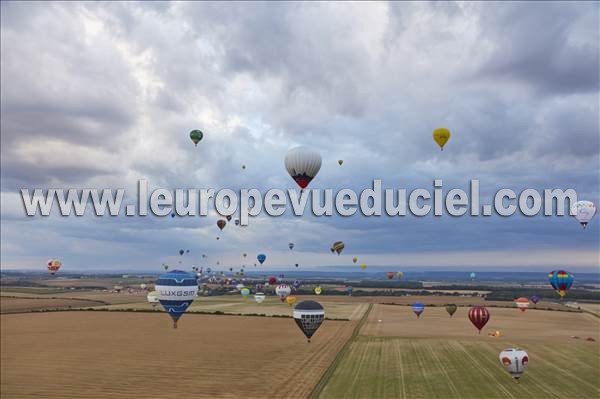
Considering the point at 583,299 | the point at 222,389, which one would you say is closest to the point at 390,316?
the point at 222,389

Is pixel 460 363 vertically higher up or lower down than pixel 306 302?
lower down

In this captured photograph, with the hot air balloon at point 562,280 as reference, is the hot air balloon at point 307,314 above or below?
below

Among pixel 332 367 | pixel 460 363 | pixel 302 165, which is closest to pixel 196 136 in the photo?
pixel 302 165

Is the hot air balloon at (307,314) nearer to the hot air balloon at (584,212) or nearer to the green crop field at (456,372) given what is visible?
the green crop field at (456,372)

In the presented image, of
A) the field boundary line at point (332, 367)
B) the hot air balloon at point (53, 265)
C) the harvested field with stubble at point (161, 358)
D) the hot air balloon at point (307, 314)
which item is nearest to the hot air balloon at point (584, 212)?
the field boundary line at point (332, 367)

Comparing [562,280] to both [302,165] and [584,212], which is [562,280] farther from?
[302,165]

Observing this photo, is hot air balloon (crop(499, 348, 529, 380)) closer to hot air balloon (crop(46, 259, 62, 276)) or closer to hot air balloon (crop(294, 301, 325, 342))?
hot air balloon (crop(294, 301, 325, 342))
